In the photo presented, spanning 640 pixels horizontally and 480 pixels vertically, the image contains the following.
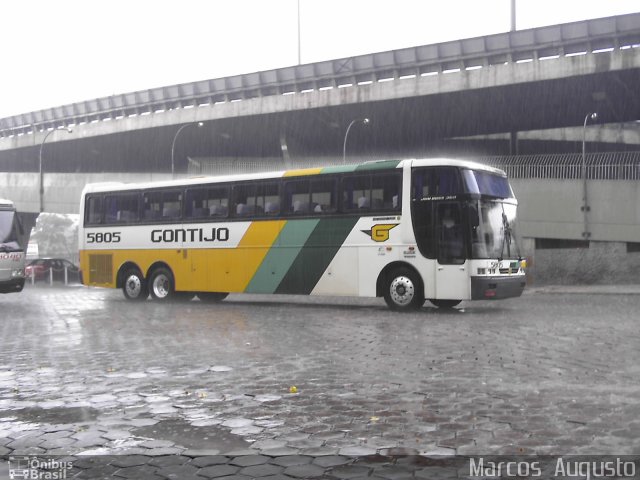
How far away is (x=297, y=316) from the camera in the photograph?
17422 millimetres

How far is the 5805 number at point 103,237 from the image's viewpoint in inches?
933

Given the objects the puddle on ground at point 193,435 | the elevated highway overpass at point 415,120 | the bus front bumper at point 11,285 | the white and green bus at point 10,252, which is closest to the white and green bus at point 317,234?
the white and green bus at point 10,252

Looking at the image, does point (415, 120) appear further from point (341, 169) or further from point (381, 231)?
point (381, 231)

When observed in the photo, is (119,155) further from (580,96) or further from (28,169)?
(580,96)

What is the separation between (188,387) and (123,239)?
16392 millimetres

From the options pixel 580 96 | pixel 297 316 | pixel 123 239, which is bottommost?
pixel 297 316

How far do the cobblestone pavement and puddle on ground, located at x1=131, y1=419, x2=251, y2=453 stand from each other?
0.02 metres

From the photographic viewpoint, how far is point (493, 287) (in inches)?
680

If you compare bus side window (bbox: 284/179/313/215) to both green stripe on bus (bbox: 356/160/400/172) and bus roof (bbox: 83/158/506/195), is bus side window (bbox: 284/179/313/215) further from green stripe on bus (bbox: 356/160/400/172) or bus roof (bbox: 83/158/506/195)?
green stripe on bus (bbox: 356/160/400/172)

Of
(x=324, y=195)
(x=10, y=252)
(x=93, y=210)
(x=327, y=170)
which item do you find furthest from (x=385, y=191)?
(x=10, y=252)

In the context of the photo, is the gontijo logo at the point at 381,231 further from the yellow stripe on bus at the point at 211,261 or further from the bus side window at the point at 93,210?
the bus side window at the point at 93,210

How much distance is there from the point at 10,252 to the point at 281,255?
8000mm

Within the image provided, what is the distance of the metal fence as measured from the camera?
1272 inches

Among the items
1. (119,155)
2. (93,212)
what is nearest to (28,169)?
(119,155)
